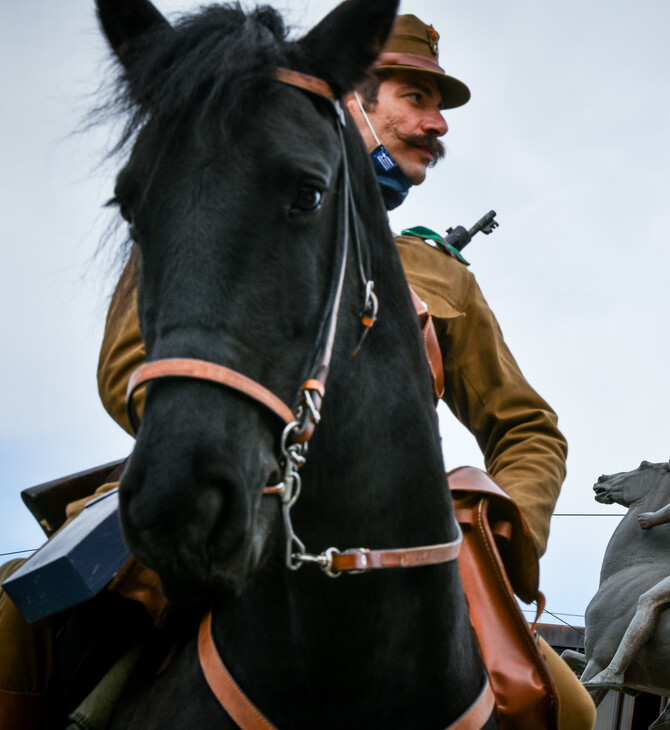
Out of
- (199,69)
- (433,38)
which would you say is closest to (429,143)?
(433,38)

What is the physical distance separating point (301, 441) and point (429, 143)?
2060 millimetres

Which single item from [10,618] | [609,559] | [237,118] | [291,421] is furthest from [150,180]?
[609,559]

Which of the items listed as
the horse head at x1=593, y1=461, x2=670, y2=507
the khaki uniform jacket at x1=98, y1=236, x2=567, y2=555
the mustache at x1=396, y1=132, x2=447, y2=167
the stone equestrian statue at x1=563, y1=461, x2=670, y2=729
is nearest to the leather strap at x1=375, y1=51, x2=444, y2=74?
the mustache at x1=396, y1=132, x2=447, y2=167

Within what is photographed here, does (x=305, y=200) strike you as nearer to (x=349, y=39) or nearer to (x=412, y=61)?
(x=349, y=39)

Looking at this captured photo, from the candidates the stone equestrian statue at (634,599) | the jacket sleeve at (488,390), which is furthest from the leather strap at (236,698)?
the stone equestrian statue at (634,599)

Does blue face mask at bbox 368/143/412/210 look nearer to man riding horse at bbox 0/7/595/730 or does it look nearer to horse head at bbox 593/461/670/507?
man riding horse at bbox 0/7/595/730

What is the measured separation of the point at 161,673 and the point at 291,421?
0.86 meters

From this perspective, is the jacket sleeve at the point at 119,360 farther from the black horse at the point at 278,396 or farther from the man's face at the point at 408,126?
the man's face at the point at 408,126

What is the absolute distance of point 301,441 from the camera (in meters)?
1.54

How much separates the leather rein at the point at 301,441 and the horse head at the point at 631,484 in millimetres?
8909

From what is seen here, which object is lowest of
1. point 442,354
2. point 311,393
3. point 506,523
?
point 506,523

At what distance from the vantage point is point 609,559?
9.73 meters

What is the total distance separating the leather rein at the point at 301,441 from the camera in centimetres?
143

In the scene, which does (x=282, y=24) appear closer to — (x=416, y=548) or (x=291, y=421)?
(x=291, y=421)
